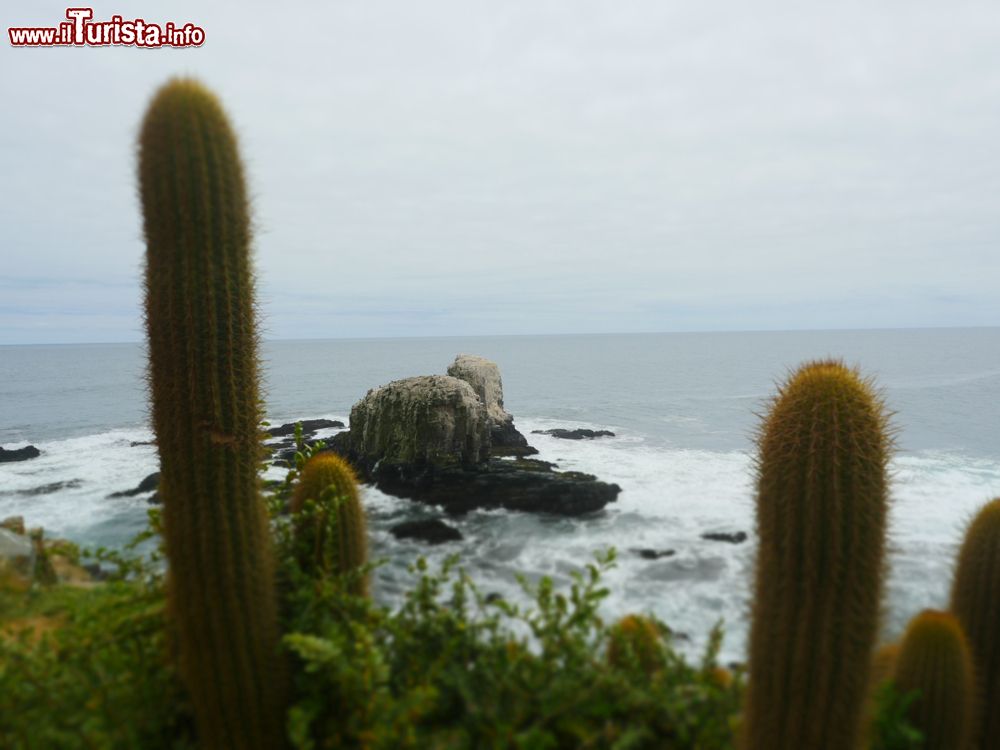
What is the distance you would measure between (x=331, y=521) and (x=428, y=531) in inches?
593

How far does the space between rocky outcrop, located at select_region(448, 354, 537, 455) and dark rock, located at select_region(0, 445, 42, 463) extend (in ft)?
64.4

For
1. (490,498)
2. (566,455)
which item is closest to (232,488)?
(490,498)

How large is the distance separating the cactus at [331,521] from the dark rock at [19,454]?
3175 cm

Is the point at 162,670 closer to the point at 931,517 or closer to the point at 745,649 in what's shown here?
the point at 745,649

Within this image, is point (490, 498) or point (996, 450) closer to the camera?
point (490, 498)

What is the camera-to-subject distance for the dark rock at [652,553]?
15.4 meters

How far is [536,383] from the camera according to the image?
69062mm

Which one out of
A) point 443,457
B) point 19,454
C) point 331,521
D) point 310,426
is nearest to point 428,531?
point 443,457

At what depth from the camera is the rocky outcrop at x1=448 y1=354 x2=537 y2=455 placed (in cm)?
2680

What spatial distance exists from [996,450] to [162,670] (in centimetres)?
3545

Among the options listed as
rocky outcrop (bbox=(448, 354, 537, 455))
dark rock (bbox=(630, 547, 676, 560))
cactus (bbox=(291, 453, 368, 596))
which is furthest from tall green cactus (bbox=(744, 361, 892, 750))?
rocky outcrop (bbox=(448, 354, 537, 455))

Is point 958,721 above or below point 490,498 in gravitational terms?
above

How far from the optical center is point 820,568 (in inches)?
94.5

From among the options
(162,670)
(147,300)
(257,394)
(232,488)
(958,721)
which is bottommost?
(958,721)
